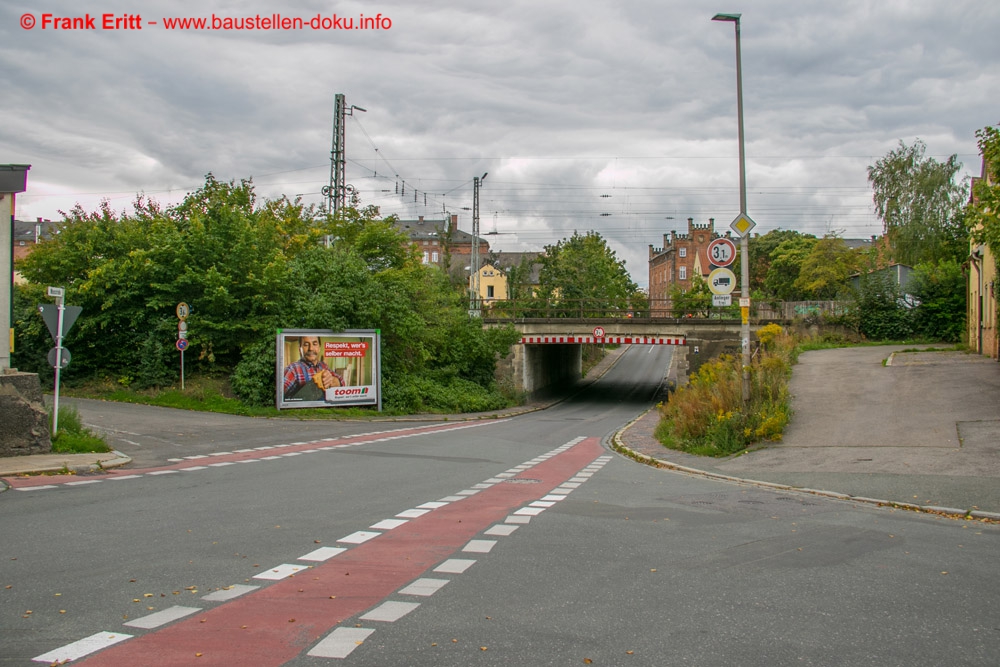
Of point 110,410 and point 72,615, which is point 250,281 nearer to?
point 110,410

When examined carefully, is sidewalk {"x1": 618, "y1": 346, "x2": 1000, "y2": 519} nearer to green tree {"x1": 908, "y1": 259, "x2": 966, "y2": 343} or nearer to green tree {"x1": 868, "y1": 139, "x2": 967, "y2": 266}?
green tree {"x1": 908, "y1": 259, "x2": 966, "y2": 343}

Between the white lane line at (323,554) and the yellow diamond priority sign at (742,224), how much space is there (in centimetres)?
1283

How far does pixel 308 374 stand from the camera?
91.9 feet

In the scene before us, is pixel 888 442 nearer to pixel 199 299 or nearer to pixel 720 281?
pixel 720 281

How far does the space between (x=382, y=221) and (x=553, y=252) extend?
4713cm

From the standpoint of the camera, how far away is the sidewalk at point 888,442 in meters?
11.2

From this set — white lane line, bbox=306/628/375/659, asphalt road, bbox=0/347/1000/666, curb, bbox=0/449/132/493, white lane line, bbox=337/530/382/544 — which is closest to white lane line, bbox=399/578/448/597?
asphalt road, bbox=0/347/1000/666

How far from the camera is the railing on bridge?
1766 inches

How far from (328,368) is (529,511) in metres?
20.2

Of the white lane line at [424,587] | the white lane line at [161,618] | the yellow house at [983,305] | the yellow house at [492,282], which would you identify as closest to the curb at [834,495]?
the white lane line at [424,587]

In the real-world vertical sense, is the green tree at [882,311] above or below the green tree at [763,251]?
below

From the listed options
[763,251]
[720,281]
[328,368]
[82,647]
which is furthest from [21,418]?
[763,251]

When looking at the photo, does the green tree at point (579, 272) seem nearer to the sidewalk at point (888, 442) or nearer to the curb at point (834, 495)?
the sidewalk at point (888, 442)

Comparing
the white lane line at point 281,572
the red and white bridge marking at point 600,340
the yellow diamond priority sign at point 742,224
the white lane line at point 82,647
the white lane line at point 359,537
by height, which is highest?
the yellow diamond priority sign at point 742,224
